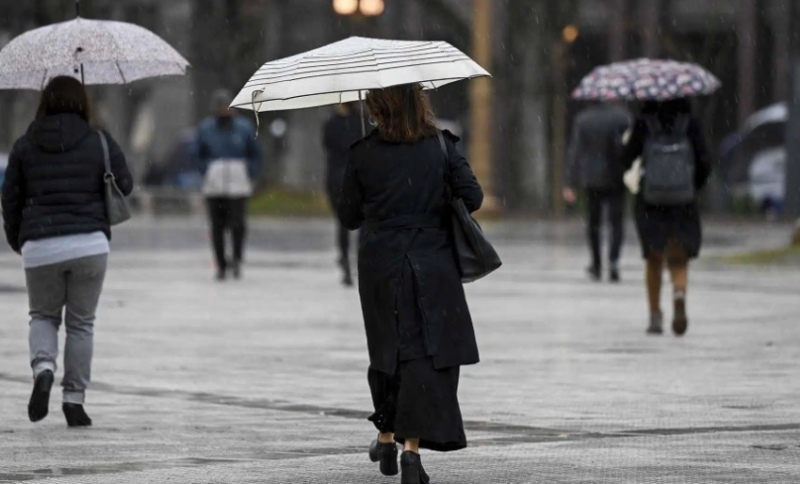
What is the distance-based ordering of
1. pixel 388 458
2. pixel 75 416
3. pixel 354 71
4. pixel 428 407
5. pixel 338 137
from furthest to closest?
pixel 338 137
pixel 75 416
pixel 388 458
pixel 354 71
pixel 428 407

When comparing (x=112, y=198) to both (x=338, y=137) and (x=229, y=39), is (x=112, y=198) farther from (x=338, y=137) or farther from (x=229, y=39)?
(x=229, y=39)

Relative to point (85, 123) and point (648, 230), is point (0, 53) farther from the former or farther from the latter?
point (648, 230)

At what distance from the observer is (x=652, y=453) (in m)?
8.74

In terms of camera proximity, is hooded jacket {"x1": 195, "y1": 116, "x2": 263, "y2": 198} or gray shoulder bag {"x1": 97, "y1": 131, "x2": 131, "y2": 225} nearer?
gray shoulder bag {"x1": 97, "y1": 131, "x2": 131, "y2": 225}

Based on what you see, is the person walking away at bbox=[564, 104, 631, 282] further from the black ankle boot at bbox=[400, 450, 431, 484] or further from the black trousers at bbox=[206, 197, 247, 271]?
the black ankle boot at bbox=[400, 450, 431, 484]

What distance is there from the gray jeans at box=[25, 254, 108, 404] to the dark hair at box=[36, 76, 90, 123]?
72cm

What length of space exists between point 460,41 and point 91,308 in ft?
100

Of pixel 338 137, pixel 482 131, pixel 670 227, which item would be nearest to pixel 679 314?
pixel 670 227

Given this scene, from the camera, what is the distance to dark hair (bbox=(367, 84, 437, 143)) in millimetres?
7941

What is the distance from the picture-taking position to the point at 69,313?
998 cm

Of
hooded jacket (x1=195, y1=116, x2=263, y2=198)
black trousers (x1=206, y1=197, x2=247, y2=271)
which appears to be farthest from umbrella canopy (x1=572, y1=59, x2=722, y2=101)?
black trousers (x1=206, y1=197, x2=247, y2=271)

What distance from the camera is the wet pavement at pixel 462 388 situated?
8461mm

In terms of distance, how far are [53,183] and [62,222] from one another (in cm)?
19

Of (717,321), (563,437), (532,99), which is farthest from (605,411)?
(532,99)
